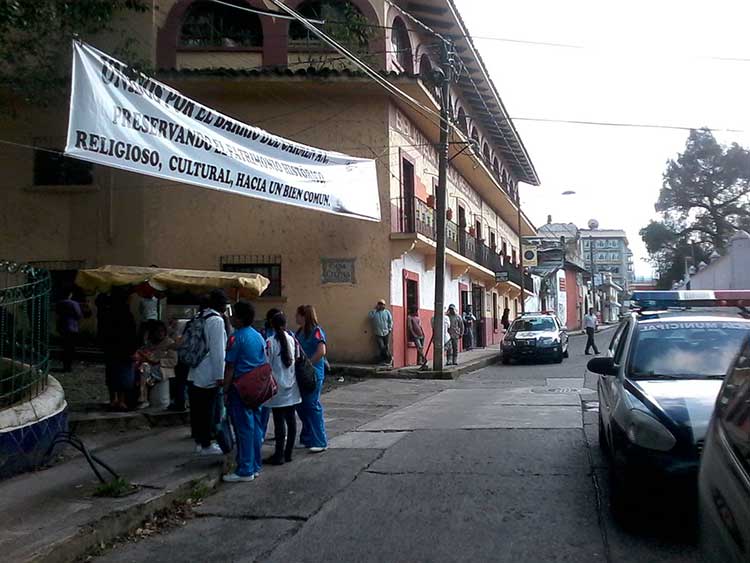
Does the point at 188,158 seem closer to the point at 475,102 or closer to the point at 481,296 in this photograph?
the point at 475,102

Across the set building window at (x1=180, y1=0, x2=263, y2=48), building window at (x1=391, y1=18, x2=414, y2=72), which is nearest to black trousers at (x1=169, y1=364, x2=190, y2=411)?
building window at (x1=180, y1=0, x2=263, y2=48)

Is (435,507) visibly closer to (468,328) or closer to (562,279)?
(468,328)

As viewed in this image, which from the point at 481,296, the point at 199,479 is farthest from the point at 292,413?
the point at 481,296

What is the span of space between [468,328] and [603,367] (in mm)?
22307

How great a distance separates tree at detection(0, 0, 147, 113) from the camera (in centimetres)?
919

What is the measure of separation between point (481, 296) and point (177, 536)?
90.5ft

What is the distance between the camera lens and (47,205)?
61.3 feet

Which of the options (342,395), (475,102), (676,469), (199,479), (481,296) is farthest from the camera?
(481,296)

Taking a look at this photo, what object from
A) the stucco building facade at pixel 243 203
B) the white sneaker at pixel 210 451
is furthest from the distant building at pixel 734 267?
the white sneaker at pixel 210 451

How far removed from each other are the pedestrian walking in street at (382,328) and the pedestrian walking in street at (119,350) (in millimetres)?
8894

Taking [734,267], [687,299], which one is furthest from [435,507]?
[734,267]

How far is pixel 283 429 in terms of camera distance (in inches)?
322

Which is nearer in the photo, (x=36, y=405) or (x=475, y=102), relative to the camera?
(x=36, y=405)

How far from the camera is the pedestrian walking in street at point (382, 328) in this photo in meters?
18.2
